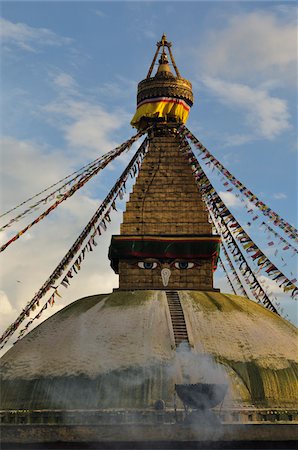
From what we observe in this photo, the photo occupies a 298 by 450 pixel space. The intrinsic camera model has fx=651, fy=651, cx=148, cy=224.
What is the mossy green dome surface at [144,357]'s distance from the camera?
1639 cm

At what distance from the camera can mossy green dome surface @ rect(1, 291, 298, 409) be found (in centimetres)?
1639

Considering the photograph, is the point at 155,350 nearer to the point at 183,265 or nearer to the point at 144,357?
the point at 144,357

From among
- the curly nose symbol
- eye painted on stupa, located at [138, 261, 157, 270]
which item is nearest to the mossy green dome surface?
the curly nose symbol

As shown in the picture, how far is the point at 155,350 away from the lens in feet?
56.3

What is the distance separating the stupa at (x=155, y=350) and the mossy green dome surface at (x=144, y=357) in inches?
1.2

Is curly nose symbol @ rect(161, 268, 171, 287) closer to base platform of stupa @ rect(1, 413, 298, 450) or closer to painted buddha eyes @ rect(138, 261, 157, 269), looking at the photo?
painted buddha eyes @ rect(138, 261, 157, 269)

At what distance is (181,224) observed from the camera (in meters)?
22.1

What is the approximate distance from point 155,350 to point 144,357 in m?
0.37

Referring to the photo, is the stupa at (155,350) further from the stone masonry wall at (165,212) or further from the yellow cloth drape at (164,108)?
the yellow cloth drape at (164,108)

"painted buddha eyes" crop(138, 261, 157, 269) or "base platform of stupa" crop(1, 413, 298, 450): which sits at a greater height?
"painted buddha eyes" crop(138, 261, 157, 269)

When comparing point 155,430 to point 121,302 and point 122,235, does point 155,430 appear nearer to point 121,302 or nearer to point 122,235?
point 121,302

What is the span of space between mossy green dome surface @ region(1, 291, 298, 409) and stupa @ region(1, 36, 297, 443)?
0.03 metres

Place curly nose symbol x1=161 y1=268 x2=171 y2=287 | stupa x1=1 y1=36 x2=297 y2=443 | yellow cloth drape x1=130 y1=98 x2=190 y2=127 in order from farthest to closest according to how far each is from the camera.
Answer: yellow cloth drape x1=130 y1=98 x2=190 y2=127, curly nose symbol x1=161 y1=268 x2=171 y2=287, stupa x1=1 y1=36 x2=297 y2=443

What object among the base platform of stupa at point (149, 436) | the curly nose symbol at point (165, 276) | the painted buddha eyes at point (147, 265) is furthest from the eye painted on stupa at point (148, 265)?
the base platform of stupa at point (149, 436)
